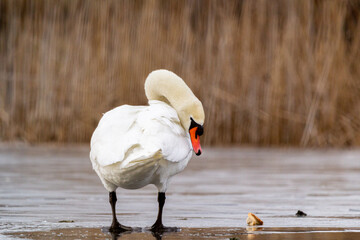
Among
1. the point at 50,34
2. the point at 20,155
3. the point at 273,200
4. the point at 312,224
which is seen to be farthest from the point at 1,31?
the point at 312,224

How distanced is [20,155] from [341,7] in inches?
239

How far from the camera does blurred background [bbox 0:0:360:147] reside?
50.9 feet

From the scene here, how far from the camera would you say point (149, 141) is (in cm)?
521

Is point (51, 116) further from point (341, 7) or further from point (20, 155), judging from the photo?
point (341, 7)

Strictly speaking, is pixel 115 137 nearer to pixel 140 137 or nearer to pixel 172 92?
pixel 140 137

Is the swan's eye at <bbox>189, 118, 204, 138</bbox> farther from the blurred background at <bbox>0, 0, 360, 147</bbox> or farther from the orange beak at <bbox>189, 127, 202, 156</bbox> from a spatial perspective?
the blurred background at <bbox>0, 0, 360, 147</bbox>

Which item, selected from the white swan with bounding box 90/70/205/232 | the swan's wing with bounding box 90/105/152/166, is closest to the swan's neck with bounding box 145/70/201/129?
the white swan with bounding box 90/70/205/232

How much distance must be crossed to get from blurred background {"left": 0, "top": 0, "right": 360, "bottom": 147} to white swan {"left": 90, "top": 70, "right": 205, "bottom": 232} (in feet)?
31.5

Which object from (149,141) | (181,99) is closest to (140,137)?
(149,141)

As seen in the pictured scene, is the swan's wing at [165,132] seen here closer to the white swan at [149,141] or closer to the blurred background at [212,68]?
the white swan at [149,141]

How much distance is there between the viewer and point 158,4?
16.1 metres

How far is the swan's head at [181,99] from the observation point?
5.70 m

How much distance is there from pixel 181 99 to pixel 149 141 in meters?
0.76

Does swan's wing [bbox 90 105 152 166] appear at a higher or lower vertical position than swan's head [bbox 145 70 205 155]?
lower
